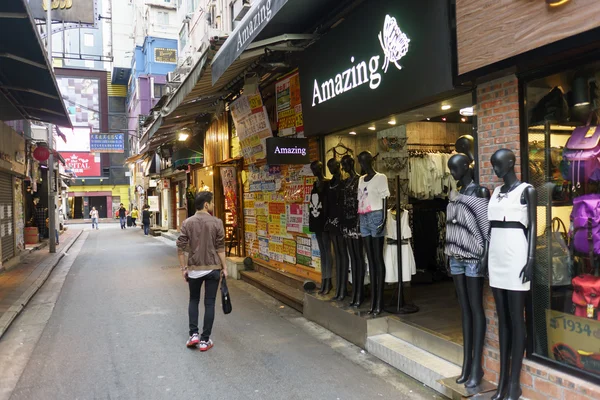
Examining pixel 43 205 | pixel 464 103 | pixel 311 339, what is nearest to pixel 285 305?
pixel 311 339

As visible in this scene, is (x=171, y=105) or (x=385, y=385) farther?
(x=171, y=105)

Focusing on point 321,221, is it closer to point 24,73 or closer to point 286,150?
point 286,150

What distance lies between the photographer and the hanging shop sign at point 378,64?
13.9 ft

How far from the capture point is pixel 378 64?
5062mm

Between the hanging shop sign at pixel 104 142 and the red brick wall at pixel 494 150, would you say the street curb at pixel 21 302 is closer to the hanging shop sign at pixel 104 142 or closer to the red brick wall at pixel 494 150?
the red brick wall at pixel 494 150

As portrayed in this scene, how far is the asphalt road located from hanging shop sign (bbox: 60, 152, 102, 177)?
40388 millimetres

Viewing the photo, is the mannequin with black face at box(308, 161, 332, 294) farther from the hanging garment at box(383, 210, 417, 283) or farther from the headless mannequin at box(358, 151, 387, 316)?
the hanging garment at box(383, 210, 417, 283)

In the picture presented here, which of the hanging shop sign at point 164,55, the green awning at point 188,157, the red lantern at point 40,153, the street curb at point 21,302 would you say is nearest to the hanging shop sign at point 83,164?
the hanging shop sign at point 164,55

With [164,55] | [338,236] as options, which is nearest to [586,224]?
[338,236]

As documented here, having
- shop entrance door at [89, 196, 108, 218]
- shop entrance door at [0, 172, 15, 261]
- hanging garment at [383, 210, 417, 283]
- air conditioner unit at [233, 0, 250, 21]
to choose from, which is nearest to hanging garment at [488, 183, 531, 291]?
hanging garment at [383, 210, 417, 283]

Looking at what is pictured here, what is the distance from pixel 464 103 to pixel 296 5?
2626 millimetres

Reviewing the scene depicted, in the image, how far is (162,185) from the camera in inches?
1153

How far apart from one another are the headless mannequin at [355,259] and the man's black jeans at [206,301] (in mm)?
1858

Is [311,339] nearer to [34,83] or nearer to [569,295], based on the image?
[569,295]
